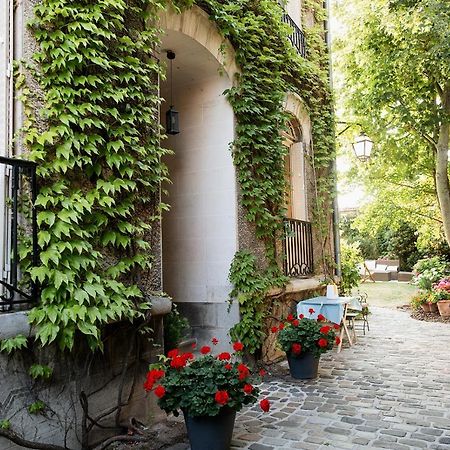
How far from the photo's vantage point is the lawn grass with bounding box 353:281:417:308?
46.3ft

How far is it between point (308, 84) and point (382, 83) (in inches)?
99.3

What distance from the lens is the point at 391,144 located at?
1102 centimetres

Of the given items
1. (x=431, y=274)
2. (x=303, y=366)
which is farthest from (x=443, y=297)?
(x=303, y=366)

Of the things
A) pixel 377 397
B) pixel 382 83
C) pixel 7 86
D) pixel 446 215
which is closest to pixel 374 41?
pixel 382 83

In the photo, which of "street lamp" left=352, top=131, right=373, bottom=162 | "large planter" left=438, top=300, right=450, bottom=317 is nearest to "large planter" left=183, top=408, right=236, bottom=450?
"street lamp" left=352, top=131, right=373, bottom=162

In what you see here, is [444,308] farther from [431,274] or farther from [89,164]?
[89,164]

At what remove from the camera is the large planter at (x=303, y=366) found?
5.71 m

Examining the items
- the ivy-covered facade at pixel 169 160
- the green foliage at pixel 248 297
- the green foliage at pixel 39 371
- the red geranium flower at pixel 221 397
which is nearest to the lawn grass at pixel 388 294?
the ivy-covered facade at pixel 169 160

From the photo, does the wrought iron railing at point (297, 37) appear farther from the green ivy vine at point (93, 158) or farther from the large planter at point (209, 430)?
the large planter at point (209, 430)

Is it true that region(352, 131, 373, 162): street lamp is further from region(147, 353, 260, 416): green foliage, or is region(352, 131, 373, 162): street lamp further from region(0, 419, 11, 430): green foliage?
region(0, 419, 11, 430): green foliage

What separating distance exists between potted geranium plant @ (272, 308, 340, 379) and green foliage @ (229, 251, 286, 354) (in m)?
0.36

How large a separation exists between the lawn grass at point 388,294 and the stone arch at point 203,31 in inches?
329

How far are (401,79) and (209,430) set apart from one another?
30.6ft

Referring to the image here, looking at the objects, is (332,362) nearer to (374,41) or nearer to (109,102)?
(109,102)
